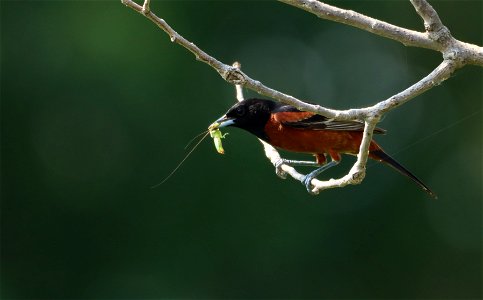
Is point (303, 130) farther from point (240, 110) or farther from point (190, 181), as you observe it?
point (190, 181)

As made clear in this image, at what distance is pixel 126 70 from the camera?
54.1 ft

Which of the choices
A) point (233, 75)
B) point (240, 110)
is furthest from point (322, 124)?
point (233, 75)

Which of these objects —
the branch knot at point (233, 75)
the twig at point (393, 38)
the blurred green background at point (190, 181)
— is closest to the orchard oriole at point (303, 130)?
the twig at point (393, 38)

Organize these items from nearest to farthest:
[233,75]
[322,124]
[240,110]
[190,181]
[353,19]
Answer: [233,75]
[353,19]
[322,124]
[240,110]
[190,181]

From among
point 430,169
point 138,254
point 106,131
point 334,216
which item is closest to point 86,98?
point 106,131

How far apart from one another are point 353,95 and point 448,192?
8.87ft

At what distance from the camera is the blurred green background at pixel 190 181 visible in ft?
51.6

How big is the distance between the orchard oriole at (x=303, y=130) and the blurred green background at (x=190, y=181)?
838 cm

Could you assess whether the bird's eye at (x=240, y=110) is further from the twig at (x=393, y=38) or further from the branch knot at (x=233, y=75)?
the branch knot at (x=233, y=75)

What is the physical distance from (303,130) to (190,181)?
31.0 ft

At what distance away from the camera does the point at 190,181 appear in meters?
15.6

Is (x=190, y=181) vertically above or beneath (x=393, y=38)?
above

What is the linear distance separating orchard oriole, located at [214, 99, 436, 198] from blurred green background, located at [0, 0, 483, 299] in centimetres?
838

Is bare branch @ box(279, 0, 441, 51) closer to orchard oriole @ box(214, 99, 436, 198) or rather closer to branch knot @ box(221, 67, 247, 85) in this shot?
branch knot @ box(221, 67, 247, 85)
